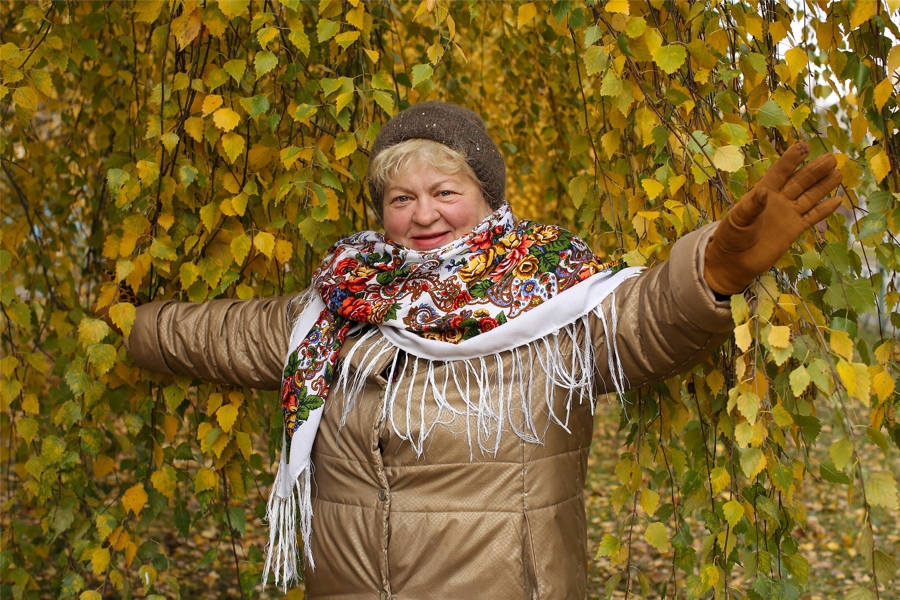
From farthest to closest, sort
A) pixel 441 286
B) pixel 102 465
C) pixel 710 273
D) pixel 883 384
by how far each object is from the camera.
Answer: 1. pixel 102 465
2. pixel 441 286
3. pixel 883 384
4. pixel 710 273

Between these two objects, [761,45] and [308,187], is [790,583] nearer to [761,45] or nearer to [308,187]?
[761,45]

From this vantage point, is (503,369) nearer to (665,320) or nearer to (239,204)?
(665,320)

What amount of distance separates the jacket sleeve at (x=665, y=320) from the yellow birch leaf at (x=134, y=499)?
1103mm

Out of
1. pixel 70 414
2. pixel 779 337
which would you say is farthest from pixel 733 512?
pixel 70 414

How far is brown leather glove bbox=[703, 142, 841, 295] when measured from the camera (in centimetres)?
120

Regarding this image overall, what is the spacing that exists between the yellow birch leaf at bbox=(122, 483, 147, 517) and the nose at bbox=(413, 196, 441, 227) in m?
0.92

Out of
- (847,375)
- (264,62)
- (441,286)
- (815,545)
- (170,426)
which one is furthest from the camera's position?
(815,545)

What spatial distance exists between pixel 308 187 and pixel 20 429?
0.91 meters

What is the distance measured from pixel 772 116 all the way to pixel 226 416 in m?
1.29

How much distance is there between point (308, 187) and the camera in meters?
1.80

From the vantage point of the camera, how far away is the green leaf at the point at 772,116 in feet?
4.79

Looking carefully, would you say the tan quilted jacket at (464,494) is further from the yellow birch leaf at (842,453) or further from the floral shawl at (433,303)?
the yellow birch leaf at (842,453)

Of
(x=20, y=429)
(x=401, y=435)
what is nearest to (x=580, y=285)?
(x=401, y=435)

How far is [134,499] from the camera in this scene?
191 centimetres
